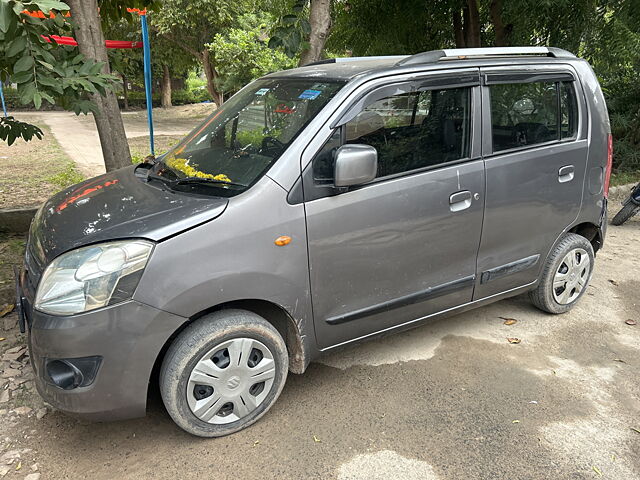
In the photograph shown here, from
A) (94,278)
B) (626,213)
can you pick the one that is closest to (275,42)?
(94,278)

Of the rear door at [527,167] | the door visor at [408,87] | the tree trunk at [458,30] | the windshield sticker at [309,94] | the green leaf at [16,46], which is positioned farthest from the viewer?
the tree trunk at [458,30]

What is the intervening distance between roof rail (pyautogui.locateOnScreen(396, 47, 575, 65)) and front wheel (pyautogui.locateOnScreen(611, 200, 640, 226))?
3.52m

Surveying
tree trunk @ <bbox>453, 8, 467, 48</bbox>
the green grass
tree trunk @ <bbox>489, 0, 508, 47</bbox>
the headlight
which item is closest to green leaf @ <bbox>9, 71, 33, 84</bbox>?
the headlight

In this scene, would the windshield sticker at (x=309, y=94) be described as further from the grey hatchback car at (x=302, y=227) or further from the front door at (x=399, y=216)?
the front door at (x=399, y=216)

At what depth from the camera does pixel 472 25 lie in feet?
28.0

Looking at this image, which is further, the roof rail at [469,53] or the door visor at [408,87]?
the roof rail at [469,53]

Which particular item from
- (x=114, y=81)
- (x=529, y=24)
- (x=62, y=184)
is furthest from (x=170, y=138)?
(x=114, y=81)

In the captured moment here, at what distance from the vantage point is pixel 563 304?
413cm

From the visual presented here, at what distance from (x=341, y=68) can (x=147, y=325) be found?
190 centimetres

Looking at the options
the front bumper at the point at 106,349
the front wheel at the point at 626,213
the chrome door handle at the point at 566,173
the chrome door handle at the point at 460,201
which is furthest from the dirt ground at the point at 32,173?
the front wheel at the point at 626,213

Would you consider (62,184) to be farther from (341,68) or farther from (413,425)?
(413,425)

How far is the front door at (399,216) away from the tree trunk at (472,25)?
583cm

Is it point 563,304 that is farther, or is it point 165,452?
point 563,304

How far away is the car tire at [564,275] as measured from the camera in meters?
3.90
